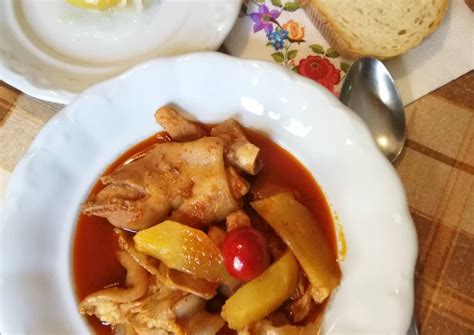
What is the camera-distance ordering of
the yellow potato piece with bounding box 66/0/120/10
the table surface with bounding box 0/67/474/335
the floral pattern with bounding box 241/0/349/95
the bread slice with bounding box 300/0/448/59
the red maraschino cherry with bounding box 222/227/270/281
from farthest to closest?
the yellow potato piece with bounding box 66/0/120/10
the floral pattern with bounding box 241/0/349/95
the bread slice with bounding box 300/0/448/59
the table surface with bounding box 0/67/474/335
the red maraschino cherry with bounding box 222/227/270/281

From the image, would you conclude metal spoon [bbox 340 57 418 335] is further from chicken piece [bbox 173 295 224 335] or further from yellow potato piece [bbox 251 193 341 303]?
chicken piece [bbox 173 295 224 335]

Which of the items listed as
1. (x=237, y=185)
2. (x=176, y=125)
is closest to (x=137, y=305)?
(x=237, y=185)

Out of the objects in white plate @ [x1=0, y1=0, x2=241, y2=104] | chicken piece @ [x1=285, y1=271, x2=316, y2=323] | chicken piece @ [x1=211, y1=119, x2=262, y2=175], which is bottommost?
chicken piece @ [x1=285, y1=271, x2=316, y2=323]

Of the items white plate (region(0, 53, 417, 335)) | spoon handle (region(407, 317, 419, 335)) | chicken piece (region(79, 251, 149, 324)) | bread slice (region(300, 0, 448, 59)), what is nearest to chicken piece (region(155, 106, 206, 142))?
white plate (region(0, 53, 417, 335))

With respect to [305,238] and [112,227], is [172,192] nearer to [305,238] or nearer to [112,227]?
[112,227]

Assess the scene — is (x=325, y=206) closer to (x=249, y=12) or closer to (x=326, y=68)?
(x=326, y=68)

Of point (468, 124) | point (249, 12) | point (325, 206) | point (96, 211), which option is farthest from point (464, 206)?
point (96, 211)

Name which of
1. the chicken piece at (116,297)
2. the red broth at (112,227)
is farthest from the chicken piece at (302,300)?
the chicken piece at (116,297)
